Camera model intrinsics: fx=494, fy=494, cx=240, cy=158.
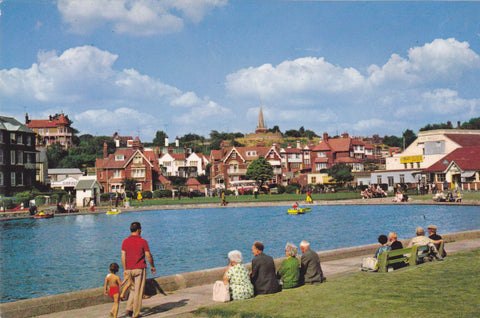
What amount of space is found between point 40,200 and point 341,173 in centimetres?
5791

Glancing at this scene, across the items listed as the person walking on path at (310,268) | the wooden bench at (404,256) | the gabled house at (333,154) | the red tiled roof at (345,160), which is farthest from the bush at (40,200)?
the red tiled roof at (345,160)

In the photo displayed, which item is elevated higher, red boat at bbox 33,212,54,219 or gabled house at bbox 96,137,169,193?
gabled house at bbox 96,137,169,193

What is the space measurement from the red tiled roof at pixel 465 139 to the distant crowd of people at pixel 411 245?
75.7m

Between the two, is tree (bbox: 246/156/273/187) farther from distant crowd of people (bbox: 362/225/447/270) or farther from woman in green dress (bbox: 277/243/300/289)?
woman in green dress (bbox: 277/243/300/289)

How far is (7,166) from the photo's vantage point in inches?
3004

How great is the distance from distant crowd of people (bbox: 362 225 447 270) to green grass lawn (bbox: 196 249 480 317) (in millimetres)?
601

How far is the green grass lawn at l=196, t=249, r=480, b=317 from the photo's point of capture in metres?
10.2

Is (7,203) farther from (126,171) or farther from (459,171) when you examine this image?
(459,171)

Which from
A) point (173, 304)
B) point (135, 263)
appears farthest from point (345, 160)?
point (135, 263)

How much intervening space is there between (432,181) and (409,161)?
1228 cm

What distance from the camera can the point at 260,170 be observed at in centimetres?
10269

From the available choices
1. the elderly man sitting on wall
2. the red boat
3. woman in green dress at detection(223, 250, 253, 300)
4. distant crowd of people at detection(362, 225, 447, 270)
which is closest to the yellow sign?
the red boat

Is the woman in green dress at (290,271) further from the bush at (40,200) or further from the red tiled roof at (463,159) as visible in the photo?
the bush at (40,200)

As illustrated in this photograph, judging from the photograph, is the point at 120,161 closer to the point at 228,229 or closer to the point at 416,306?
the point at 228,229
